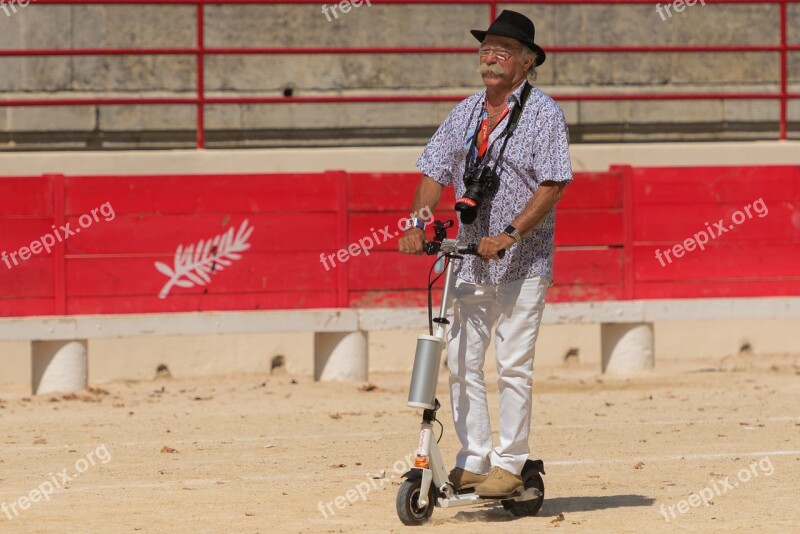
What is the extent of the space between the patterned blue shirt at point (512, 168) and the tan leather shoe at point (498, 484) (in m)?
0.67

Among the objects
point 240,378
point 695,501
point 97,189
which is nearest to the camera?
point 695,501

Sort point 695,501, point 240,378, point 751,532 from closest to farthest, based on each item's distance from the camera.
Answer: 1. point 751,532
2. point 695,501
3. point 240,378

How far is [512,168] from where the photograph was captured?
5.41 m

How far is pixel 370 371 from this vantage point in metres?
11.1

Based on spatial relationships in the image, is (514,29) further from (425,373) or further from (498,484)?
(498,484)

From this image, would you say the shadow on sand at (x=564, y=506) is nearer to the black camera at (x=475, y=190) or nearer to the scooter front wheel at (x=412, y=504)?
the scooter front wheel at (x=412, y=504)

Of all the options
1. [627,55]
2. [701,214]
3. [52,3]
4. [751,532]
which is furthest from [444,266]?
[627,55]

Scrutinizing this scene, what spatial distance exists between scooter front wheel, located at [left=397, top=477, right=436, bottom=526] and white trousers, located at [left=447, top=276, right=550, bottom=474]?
217 millimetres

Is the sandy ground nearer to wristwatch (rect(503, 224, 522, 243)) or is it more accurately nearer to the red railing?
wristwatch (rect(503, 224, 522, 243))

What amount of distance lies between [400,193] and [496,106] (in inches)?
201

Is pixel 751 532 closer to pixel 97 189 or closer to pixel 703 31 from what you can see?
A: pixel 97 189

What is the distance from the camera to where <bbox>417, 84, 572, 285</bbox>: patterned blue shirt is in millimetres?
5344

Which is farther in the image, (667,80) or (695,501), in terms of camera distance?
(667,80)

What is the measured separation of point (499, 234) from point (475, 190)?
0.17 m
